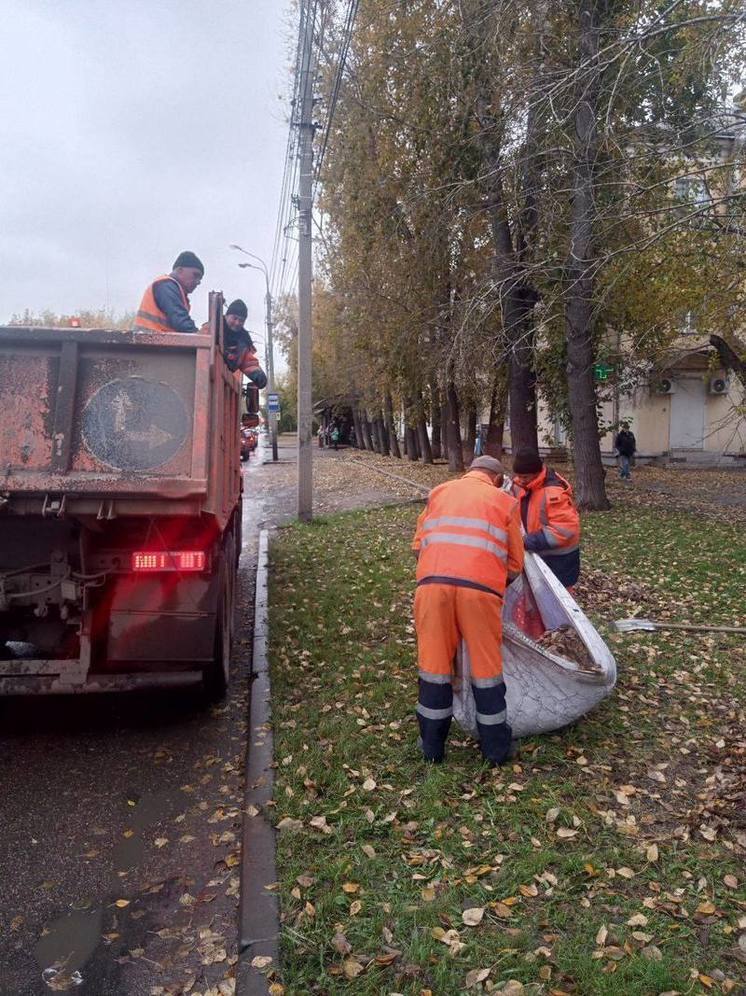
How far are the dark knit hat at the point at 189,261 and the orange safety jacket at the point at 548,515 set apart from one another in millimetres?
2932

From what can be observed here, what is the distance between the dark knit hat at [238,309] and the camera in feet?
21.2

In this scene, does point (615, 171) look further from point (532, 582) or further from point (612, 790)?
point (612, 790)

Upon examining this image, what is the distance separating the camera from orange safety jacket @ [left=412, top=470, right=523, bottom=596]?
4.17m

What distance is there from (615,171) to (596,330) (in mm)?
7011

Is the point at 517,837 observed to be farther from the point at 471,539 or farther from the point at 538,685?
the point at 471,539

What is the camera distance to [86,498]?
4395mm

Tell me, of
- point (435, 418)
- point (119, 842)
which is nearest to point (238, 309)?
point (119, 842)

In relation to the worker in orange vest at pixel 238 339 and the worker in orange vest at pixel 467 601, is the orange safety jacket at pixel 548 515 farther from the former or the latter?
the worker in orange vest at pixel 238 339

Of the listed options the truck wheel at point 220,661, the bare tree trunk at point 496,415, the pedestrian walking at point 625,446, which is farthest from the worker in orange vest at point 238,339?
the pedestrian walking at point 625,446

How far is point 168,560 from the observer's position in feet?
15.6

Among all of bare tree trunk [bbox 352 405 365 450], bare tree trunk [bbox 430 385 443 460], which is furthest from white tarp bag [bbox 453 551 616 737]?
bare tree trunk [bbox 352 405 365 450]

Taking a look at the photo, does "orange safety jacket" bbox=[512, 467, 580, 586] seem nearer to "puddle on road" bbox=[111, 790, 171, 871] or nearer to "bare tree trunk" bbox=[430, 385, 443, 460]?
"puddle on road" bbox=[111, 790, 171, 871]

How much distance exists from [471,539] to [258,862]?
5.95 feet

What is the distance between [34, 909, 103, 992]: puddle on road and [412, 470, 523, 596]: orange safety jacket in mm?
2111
